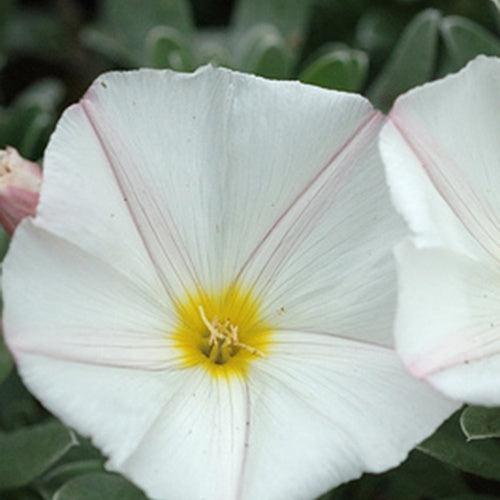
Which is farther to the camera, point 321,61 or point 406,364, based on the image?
point 321,61

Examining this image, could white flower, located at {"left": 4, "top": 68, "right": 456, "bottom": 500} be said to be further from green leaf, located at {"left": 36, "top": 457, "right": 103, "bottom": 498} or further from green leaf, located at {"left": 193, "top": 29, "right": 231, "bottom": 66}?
green leaf, located at {"left": 193, "top": 29, "right": 231, "bottom": 66}

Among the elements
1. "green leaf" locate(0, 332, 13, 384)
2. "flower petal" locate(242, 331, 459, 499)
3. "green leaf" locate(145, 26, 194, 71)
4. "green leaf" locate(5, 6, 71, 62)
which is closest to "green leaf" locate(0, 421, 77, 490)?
"green leaf" locate(0, 332, 13, 384)

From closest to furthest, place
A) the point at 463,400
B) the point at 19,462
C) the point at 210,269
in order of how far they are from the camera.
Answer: the point at 463,400 < the point at 210,269 < the point at 19,462

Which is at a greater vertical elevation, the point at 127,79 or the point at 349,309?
the point at 127,79

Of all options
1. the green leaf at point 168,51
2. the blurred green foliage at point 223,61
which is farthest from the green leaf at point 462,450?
the green leaf at point 168,51

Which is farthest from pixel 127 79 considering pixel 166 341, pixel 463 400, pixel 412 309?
pixel 463 400

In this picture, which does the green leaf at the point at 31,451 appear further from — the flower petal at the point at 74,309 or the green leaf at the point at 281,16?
the green leaf at the point at 281,16

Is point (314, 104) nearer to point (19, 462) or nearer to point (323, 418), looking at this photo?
point (323, 418)
